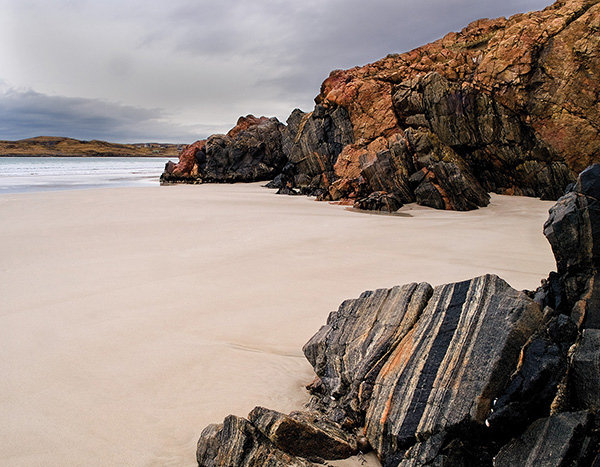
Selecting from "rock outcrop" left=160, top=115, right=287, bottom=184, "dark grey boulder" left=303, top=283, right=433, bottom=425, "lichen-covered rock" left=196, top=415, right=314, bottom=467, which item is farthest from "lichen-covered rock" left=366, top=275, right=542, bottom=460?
"rock outcrop" left=160, top=115, right=287, bottom=184

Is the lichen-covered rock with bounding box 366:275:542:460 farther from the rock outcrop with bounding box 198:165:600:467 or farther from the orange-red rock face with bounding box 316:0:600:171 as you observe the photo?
the orange-red rock face with bounding box 316:0:600:171

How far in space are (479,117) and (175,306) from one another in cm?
1717

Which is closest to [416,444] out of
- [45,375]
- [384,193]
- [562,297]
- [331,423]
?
[331,423]

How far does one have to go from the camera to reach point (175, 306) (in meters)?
5.66

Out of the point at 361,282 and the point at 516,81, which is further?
the point at 516,81

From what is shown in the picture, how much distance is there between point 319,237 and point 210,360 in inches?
247

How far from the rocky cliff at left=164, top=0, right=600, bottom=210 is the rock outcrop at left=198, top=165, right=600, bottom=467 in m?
11.9

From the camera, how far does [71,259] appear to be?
317 inches

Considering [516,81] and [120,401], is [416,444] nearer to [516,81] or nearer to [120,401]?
[120,401]

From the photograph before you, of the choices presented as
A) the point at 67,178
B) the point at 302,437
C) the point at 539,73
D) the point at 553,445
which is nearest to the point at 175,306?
the point at 302,437

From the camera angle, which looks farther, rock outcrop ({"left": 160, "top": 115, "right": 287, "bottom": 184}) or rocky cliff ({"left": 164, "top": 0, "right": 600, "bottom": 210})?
rock outcrop ({"left": 160, "top": 115, "right": 287, "bottom": 184})

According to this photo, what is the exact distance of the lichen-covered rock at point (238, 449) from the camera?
8.34 ft

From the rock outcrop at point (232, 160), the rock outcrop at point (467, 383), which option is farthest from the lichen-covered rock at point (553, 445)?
the rock outcrop at point (232, 160)

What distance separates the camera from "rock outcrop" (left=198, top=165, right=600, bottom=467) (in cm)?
237
